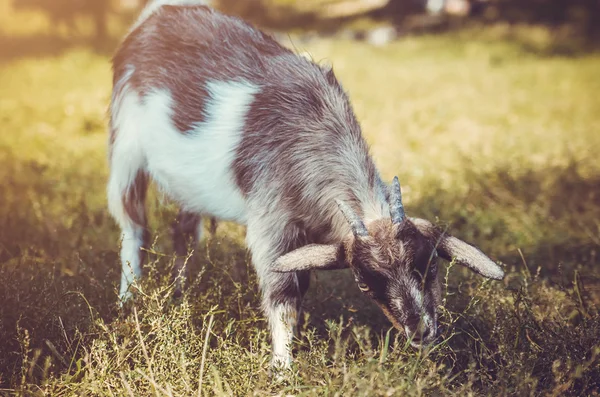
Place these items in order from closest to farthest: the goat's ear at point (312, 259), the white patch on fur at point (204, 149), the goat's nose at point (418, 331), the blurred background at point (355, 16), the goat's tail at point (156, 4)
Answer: the goat's nose at point (418, 331) → the goat's ear at point (312, 259) → the white patch on fur at point (204, 149) → the goat's tail at point (156, 4) → the blurred background at point (355, 16)

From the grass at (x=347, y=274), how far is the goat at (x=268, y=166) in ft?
0.54

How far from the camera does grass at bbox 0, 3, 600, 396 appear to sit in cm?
290

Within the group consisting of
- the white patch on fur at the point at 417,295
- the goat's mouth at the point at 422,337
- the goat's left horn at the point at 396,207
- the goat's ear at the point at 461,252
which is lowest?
the goat's mouth at the point at 422,337

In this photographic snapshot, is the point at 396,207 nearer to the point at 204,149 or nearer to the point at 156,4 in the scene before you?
the point at 204,149

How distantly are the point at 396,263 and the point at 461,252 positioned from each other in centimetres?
Answer: 40

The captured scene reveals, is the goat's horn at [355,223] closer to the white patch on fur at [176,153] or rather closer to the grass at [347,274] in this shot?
the grass at [347,274]

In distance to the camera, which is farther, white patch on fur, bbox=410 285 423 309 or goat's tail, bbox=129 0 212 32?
goat's tail, bbox=129 0 212 32

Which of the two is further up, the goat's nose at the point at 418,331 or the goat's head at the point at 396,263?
the goat's head at the point at 396,263

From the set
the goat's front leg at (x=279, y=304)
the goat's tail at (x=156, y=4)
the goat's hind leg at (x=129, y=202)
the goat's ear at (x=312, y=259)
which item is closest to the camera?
the goat's ear at (x=312, y=259)

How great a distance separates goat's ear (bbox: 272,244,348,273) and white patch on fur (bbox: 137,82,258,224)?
725mm

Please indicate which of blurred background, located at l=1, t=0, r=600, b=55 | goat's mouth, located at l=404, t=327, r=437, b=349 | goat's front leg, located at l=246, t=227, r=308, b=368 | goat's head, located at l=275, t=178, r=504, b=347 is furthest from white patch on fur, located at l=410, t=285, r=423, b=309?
blurred background, located at l=1, t=0, r=600, b=55

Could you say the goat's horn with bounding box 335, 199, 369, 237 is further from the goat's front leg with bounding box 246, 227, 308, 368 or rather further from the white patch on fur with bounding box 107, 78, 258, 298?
the white patch on fur with bounding box 107, 78, 258, 298

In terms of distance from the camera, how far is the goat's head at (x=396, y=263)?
2871 millimetres

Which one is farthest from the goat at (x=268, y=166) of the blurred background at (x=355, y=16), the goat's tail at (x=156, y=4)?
the blurred background at (x=355, y=16)
